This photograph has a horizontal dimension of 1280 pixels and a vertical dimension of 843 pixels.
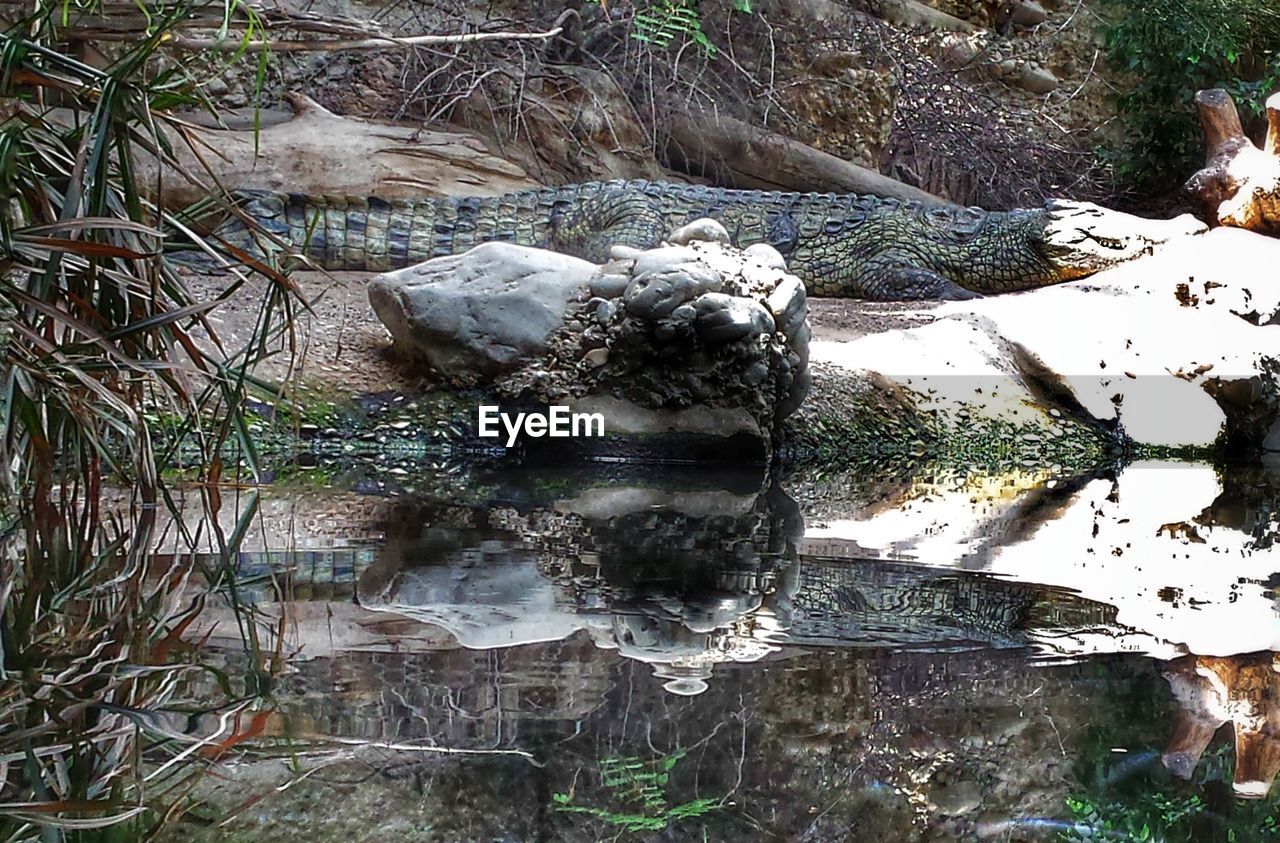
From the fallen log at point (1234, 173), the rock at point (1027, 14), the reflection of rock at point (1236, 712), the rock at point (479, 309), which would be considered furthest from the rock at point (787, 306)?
the rock at point (1027, 14)

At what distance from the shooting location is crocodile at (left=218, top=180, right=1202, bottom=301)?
6539 mm

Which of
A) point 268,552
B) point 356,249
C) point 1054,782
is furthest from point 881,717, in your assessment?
point 356,249

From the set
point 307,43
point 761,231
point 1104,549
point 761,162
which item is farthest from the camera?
point 761,162

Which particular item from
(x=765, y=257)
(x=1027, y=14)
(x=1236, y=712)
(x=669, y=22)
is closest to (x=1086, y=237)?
(x=669, y=22)

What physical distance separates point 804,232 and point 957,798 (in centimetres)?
672

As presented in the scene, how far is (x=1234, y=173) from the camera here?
6957 millimetres

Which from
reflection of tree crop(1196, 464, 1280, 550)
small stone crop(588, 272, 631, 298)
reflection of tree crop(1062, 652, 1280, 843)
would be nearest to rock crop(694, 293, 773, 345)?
small stone crop(588, 272, 631, 298)

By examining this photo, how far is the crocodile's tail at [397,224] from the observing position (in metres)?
6.22

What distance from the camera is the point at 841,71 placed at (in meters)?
9.16

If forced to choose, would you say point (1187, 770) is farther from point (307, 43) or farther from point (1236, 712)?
point (307, 43)

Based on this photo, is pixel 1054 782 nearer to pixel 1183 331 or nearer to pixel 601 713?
pixel 601 713

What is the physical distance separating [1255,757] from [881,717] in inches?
13.9

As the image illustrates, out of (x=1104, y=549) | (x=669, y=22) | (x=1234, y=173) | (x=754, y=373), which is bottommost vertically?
(x=754, y=373)
